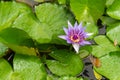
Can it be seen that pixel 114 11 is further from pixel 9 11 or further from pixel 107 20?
pixel 9 11

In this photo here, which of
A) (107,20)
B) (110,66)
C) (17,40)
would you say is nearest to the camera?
(17,40)

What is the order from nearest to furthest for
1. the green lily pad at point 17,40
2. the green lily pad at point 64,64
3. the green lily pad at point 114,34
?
the green lily pad at point 17,40, the green lily pad at point 64,64, the green lily pad at point 114,34

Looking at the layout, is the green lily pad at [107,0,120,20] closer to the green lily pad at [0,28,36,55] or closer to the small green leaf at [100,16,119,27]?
the small green leaf at [100,16,119,27]

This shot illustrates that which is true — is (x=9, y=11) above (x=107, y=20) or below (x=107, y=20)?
above

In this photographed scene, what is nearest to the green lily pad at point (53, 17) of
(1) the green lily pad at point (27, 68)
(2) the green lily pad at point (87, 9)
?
(2) the green lily pad at point (87, 9)

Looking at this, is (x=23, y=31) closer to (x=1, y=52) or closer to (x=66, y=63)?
(x=1, y=52)

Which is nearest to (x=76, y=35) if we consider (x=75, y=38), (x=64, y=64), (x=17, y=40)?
(x=75, y=38)

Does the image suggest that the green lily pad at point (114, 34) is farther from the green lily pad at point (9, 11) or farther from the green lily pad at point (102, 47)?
the green lily pad at point (9, 11)
